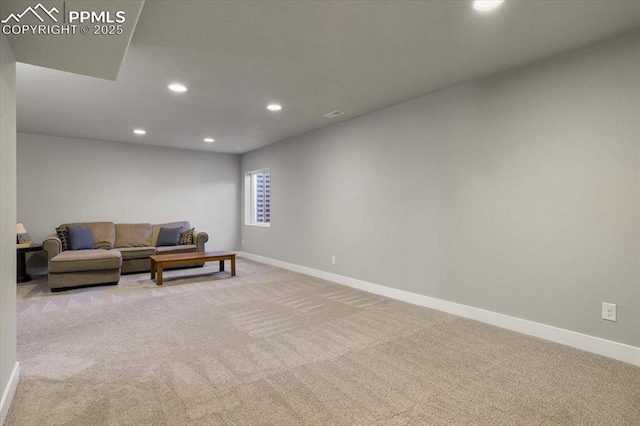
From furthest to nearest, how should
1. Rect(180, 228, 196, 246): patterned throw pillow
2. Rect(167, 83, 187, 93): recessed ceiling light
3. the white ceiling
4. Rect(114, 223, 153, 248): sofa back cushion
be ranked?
Rect(180, 228, 196, 246): patterned throw pillow, Rect(114, 223, 153, 248): sofa back cushion, Rect(167, 83, 187, 93): recessed ceiling light, the white ceiling

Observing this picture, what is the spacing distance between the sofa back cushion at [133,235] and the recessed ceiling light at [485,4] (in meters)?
6.20

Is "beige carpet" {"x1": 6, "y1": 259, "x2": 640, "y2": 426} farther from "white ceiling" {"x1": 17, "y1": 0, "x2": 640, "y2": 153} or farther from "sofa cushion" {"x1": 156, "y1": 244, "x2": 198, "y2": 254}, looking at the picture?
"white ceiling" {"x1": 17, "y1": 0, "x2": 640, "y2": 153}

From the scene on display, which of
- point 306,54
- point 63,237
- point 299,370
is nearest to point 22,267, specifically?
point 63,237

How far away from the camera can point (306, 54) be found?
263cm

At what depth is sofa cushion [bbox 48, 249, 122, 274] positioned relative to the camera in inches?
167

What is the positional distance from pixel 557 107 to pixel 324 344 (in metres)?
2.72

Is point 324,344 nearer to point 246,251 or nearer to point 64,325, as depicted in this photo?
point 64,325

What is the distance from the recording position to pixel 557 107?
2.66 meters

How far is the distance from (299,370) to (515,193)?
238cm

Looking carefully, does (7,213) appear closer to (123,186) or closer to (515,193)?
(515,193)

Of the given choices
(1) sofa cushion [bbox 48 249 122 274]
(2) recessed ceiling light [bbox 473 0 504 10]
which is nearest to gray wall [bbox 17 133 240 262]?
(1) sofa cushion [bbox 48 249 122 274]

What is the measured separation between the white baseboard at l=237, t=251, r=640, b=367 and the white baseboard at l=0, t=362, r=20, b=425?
133 inches

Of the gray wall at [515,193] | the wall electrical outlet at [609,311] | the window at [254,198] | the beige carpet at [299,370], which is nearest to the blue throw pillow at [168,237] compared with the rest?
the window at [254,198]

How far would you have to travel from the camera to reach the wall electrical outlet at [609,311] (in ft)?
7.79
